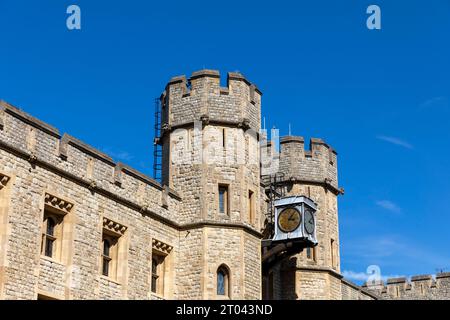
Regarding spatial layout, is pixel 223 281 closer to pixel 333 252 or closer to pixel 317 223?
pixel 317 223

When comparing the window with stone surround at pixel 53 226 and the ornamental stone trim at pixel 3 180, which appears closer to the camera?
the ornamental stone trim at pixel 3 180

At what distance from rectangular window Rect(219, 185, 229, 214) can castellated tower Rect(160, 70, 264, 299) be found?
3cm

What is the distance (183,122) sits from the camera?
90.3ft

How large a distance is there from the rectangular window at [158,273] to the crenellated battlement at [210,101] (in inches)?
178

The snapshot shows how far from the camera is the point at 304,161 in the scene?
1300 inches

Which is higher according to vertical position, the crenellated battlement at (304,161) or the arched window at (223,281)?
the crenellated battlement at (304,161)

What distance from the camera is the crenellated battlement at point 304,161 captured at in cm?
3278

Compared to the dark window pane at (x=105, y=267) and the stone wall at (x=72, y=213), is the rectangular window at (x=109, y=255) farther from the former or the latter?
the stone wall at (x=72, y=213)

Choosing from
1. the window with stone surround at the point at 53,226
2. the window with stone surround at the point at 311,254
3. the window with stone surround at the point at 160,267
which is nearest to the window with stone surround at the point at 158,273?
the window with stone surround at the point at 160,267

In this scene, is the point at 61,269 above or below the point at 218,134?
below

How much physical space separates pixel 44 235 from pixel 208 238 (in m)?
5.94

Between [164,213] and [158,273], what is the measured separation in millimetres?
1863
